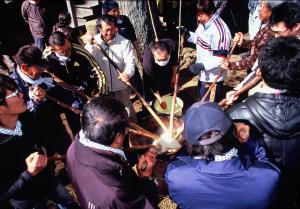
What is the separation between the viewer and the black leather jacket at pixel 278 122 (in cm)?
275

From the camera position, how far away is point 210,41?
16.1ft

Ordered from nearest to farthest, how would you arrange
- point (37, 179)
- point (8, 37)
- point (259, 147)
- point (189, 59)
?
point (259, 147)
point (37, 179)
point (189, 59)
point (8, 37)

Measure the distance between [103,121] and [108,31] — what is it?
9.06ft

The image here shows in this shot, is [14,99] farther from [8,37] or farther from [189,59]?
[8,37]

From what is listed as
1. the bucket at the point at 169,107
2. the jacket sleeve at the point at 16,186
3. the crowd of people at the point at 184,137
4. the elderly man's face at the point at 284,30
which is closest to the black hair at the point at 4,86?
the crowd of people at the point at 184,137

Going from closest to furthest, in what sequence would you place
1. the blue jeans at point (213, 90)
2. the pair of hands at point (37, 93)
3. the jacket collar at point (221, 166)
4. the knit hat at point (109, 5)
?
the jacket collar at point (221, 166)
the pair of hands at point (37, 93)
the blue jeans at point (213, 90)
the knit hat at point (109, 5)

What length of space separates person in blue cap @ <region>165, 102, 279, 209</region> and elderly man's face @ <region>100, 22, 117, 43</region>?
10.0 ft

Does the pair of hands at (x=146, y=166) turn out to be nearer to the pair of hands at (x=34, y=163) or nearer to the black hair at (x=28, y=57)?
the pair of hands at (x=34, y=163)

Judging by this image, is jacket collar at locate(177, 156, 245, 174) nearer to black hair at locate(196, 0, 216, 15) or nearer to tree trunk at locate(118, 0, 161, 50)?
black hair at locate(196, 0, 216, 15)

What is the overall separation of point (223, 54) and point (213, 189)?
10.2ft

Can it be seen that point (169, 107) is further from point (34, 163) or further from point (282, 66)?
point (34, 163)

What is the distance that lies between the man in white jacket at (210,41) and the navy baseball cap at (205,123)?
2648 mm

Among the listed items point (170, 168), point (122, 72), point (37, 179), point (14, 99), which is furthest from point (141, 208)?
point (122, 72)

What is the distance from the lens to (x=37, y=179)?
3.63 meters
